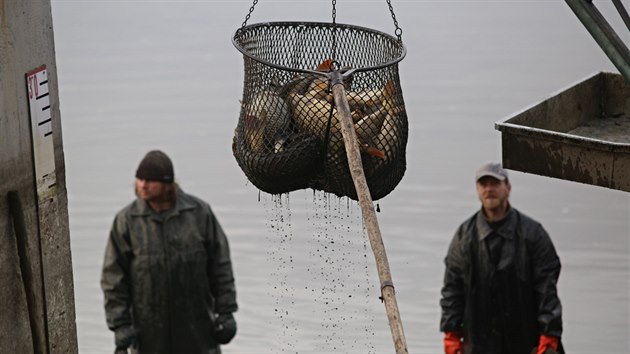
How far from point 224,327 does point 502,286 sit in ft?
5.02

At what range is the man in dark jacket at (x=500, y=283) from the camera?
8656 mm

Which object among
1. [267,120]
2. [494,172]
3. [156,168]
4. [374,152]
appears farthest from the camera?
[156,168]

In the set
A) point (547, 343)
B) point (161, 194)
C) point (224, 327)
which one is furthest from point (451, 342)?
point (161, 194)

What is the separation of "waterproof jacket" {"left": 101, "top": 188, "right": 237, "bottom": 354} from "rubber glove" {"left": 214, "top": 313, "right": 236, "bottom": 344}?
4 centimetres

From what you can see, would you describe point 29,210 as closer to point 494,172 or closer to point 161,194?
point 161,194

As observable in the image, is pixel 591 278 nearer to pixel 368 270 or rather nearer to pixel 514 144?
pixel 368 270

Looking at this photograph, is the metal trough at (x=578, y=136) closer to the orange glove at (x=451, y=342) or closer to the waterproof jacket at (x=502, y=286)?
the waterproof jacket at (x=502, y=286)

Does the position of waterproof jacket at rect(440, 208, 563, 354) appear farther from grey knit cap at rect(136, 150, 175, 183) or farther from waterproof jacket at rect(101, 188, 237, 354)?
grey knit cap at rect(136, 150, 175, 183)

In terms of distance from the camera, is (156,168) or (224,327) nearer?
(156,168)

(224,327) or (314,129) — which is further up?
(314,129)

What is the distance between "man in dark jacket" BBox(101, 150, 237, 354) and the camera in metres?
8.73

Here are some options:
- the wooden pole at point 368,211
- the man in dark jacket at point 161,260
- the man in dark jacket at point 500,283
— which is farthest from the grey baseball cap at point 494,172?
the wooden pole at point 368,211

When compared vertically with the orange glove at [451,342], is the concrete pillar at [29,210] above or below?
above

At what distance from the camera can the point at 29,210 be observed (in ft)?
23.3
